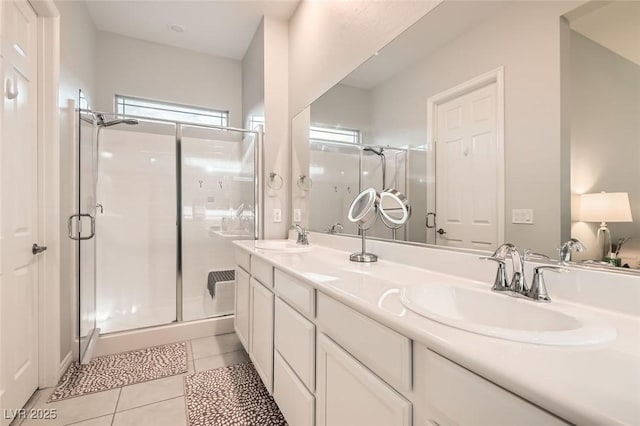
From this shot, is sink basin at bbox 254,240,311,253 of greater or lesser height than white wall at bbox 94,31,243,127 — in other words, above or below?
below

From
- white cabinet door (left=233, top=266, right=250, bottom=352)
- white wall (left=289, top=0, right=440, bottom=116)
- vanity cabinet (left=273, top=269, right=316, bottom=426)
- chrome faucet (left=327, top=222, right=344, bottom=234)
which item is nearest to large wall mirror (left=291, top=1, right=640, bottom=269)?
white wall (left=289, top=0, right=440, bottom=116)

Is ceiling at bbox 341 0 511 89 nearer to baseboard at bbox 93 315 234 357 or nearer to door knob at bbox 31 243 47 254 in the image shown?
door knob at bbox 31 243 47 254

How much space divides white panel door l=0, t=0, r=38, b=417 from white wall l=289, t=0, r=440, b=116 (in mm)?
1777

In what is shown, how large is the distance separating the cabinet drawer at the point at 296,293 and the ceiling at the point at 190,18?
99.8 inches

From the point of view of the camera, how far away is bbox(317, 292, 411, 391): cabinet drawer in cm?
68

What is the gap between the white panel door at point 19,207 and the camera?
1.48 meters

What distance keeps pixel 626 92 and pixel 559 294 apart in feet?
1.77

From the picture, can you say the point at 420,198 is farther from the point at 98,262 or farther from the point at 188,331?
the point at 98,262

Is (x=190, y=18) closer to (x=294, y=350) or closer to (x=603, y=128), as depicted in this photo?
(x=294, y=350)

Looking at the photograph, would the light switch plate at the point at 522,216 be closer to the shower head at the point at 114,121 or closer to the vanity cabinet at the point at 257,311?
the vanity cabinet at the point at 257,311

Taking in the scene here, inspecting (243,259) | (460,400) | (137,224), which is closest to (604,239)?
(460,400)

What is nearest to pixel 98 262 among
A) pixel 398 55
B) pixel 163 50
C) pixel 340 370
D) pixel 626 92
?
pixel 163 50

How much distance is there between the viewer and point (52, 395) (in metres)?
1.77

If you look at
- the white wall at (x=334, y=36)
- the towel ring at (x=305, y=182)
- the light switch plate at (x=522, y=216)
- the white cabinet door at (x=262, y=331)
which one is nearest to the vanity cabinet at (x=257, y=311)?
the white cabinet door at (x=262, y=331)
